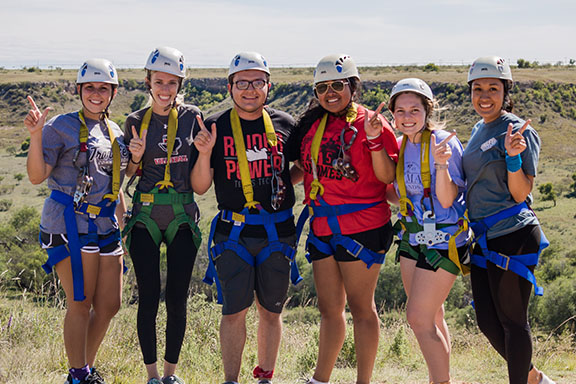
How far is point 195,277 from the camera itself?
68.4 ft

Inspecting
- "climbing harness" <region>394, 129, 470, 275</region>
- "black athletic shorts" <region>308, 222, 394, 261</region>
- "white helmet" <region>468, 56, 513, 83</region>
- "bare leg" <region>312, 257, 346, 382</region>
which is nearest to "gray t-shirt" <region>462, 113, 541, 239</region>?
"climbing harness" <region>394, 129, 470, 275</region>

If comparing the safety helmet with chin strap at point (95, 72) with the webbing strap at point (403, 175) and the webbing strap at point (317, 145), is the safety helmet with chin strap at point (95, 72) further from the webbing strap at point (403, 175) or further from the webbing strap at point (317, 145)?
the webbing strap at point (403, 175)

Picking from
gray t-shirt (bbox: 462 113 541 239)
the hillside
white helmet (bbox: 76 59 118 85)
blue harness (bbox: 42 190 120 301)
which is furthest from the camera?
the hillside

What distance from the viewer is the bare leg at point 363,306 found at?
4715 millimetres

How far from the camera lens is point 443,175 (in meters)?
4.29

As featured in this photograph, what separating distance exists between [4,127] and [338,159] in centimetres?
7461

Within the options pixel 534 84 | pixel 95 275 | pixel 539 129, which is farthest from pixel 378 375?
pixel 534 84

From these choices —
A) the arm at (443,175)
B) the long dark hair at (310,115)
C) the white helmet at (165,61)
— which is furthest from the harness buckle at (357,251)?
the white helmet at (165,61)

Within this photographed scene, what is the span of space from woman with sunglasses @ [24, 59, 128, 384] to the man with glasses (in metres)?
0.89

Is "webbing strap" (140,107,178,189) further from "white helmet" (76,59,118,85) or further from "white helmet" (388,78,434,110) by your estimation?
A: "white helmet" (388,78,434,110)

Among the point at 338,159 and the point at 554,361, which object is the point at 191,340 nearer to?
the point at 338,159

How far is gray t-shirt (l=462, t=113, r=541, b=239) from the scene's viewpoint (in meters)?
4.34

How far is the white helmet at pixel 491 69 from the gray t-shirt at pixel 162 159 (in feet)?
7.90

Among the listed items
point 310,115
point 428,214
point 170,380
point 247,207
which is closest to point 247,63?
point 310,115
